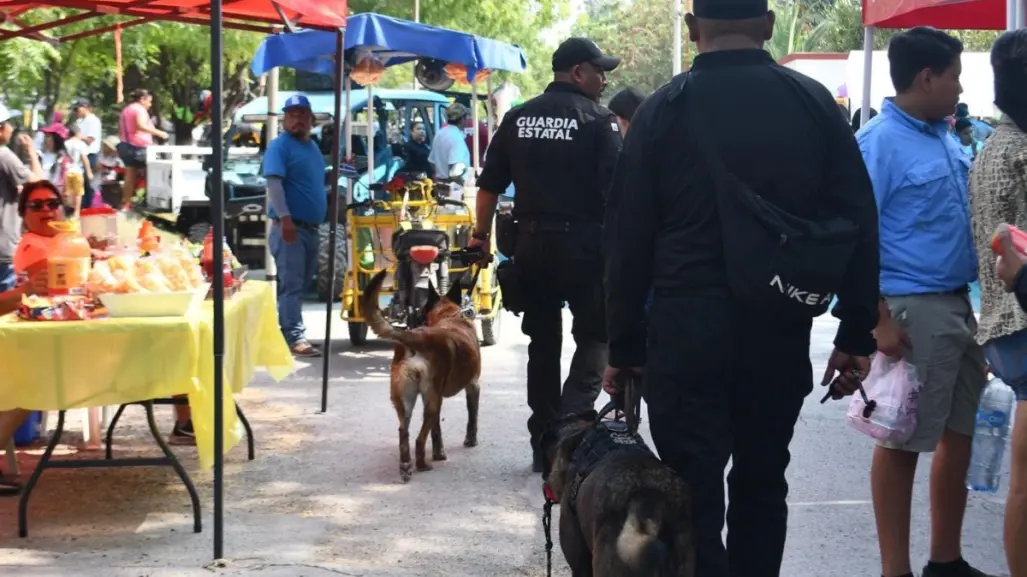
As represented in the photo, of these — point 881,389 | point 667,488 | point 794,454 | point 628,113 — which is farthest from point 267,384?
point 667,488

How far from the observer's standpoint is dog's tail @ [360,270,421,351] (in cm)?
668

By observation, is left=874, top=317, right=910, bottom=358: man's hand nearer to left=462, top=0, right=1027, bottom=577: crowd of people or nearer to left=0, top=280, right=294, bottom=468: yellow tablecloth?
left=462, top=0, right=1027, bottom=577: crowd of people

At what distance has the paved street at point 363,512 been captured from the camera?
5.43 meters

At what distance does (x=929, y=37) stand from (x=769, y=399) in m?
1.71

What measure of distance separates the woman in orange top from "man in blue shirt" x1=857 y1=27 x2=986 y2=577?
4.09 meters

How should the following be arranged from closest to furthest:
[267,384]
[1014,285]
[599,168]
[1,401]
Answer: [1014,285], [1,401], [599,168], [267,384]

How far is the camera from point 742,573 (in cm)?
384

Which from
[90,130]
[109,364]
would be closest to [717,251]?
[109,364]

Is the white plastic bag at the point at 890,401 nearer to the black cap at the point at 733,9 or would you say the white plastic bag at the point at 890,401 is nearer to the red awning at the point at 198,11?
the black cap at the point at 733,9

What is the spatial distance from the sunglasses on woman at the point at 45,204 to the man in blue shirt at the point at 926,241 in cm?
415

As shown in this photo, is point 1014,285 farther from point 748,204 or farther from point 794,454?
point 794,454

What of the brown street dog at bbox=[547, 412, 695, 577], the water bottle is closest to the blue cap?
the water bottle

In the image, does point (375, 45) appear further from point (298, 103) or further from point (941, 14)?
point (941, 14)

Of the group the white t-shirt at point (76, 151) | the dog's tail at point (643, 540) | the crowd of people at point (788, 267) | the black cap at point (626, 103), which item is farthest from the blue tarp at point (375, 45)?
the dog's tail at point (643, 540)
